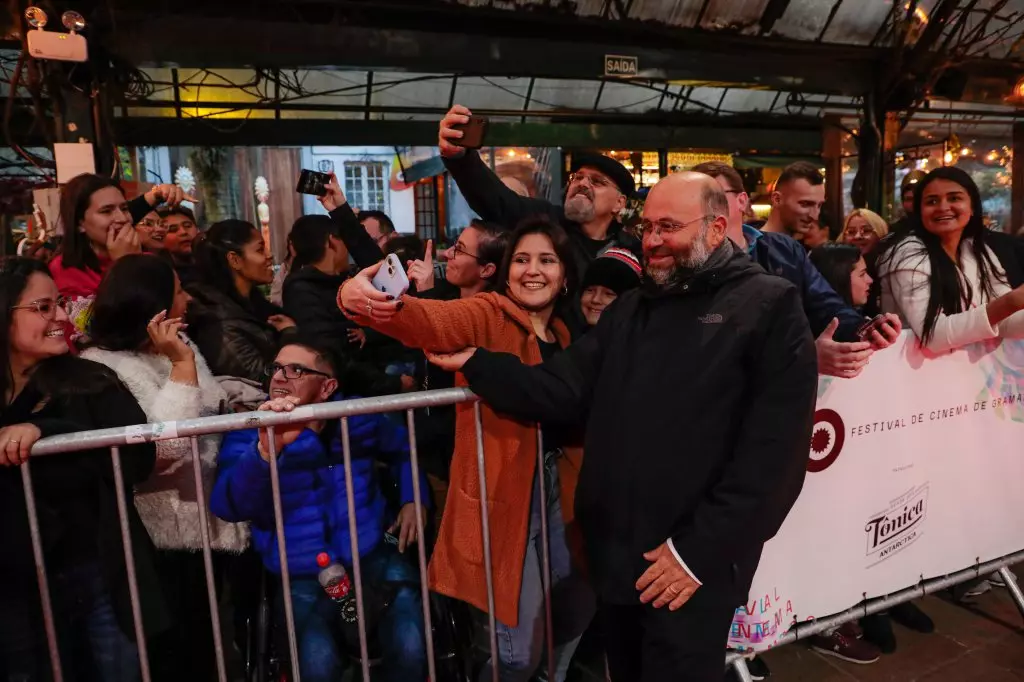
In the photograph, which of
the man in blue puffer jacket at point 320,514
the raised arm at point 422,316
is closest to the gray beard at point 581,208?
the raised arm at point 422,316

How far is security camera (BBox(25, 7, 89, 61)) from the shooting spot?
5098 mm

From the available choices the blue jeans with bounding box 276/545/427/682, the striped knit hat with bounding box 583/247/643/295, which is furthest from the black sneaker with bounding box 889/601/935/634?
the blue jeans with bounding box 276/545/427/682

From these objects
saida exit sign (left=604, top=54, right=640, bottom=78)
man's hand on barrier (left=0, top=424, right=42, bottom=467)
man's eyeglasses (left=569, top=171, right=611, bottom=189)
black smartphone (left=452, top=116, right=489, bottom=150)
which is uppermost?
saida exit sign (left=604, top=54, right=640, bottom=78)

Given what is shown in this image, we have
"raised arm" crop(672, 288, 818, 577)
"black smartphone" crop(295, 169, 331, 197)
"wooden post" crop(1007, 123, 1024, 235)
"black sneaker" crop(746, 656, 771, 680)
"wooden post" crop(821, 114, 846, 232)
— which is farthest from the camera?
"wooden post" crop(1007, 123, 1024, 235)

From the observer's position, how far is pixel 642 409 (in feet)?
6.89

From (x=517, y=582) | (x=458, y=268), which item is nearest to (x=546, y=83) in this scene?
(x=458, y=268)

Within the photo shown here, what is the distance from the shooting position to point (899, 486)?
308 centimetres

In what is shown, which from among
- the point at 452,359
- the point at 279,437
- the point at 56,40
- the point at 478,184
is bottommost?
the point at 279,437

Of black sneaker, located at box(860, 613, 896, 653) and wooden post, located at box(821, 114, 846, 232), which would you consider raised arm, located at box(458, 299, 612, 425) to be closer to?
black sneaker, located at box(860, 613, 896, 653)

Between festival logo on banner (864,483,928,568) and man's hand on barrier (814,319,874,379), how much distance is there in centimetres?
76

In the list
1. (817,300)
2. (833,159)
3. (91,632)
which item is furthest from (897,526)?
(833,159)

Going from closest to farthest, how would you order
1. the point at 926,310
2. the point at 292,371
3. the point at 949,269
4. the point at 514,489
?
1. the point at 514,489
2. the point at 292,371
3. the point at 926,310
4. the point at 949,269

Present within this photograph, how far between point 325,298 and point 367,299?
2086 millimetres

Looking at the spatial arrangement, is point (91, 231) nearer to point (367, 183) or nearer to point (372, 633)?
point (372, 633)
